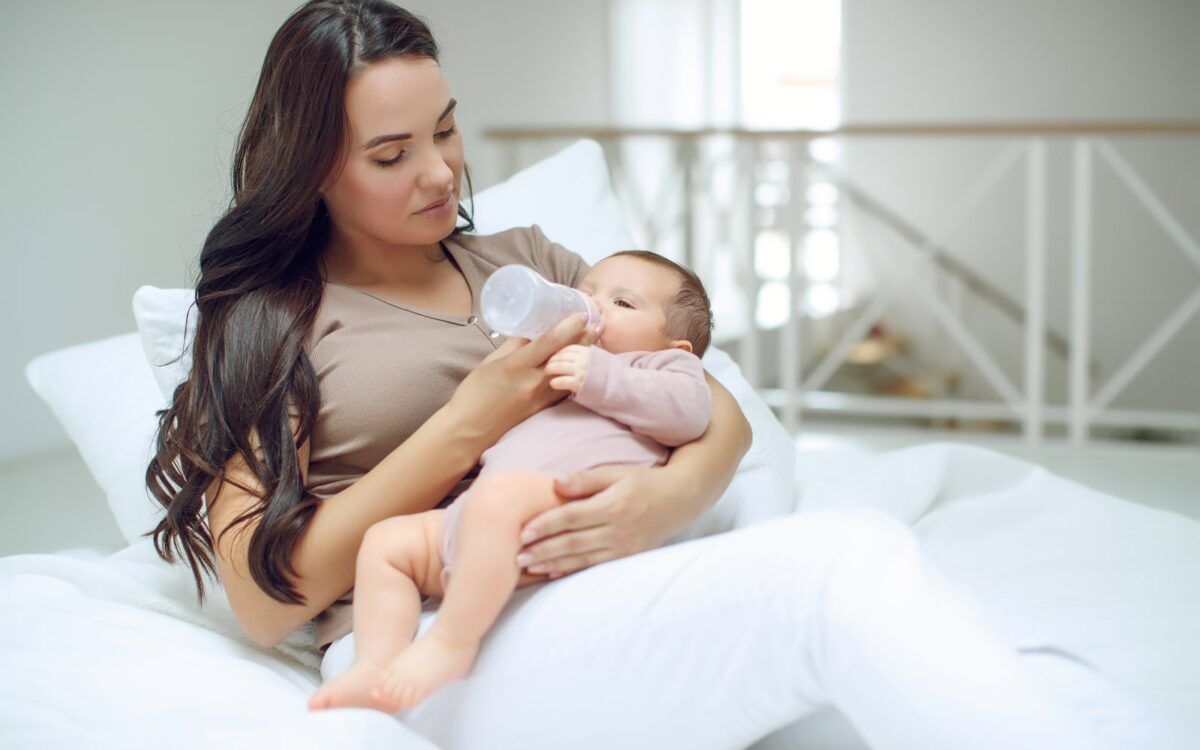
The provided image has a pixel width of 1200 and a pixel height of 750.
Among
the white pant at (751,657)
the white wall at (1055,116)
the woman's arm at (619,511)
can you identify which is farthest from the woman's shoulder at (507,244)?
the white wall at (1055,116)

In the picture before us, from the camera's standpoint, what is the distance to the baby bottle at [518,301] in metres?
1.11

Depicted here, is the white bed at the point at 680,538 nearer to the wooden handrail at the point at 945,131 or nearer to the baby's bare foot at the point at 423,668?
the baby's bare foot at the point at 423,668

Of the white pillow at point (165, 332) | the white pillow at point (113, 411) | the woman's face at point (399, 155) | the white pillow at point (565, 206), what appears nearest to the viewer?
the woman's face at point (399, 155)

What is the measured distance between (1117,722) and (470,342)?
759mm

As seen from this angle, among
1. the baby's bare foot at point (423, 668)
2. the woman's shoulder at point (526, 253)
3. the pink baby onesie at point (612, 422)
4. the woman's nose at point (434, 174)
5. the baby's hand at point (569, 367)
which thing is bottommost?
the baby's bare foot at point (423, 668)

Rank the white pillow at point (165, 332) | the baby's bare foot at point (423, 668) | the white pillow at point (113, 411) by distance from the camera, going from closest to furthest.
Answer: the baby's bare foot at point (423, 668) → the white pillow at point (165, 332) → the white pillow at point (113, 411)

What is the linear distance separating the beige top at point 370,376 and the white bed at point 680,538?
200 mm

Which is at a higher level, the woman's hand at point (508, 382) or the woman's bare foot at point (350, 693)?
the woman's hand at point (508, 382)

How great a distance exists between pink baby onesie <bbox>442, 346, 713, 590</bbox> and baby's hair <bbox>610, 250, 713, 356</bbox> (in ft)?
0.21

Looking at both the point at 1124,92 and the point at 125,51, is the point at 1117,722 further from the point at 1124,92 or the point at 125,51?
the point at 1124,92

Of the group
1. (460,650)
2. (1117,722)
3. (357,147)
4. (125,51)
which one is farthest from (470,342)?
(125,51)

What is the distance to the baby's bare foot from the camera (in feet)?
3.17

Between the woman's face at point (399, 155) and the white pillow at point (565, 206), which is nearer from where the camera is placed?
the woman's face at point (399, 155)

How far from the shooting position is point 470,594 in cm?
99
